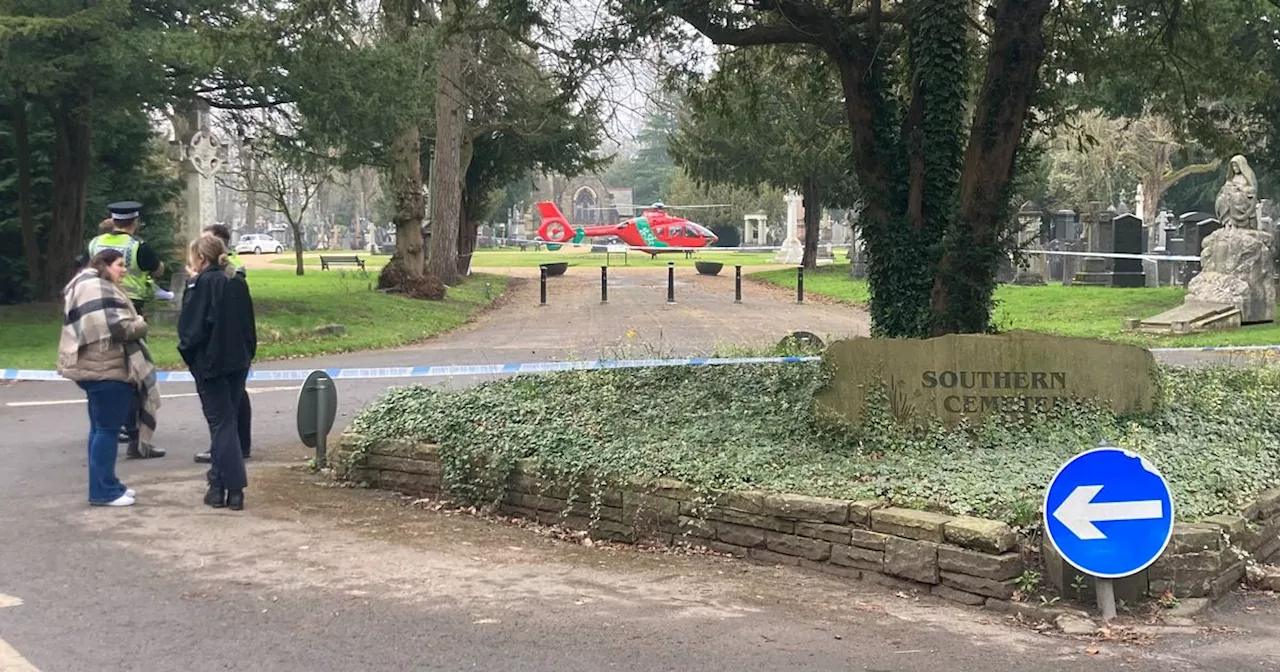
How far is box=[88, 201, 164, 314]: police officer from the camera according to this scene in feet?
29.3

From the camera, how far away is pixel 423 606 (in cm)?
562

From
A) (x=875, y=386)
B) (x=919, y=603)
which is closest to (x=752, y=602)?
(x=919, y=603)

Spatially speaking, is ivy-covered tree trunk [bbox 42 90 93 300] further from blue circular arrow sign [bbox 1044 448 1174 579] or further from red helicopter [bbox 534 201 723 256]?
red helicopter [bbox 534 201 723 256]

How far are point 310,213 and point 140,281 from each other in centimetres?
11745

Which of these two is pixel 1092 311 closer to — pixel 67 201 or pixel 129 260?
pixel 129 260

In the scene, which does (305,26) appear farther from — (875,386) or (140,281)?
(875,386)

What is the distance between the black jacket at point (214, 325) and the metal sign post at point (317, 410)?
1249 mm

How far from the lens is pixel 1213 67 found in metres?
11.4

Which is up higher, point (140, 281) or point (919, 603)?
point (140, 281)

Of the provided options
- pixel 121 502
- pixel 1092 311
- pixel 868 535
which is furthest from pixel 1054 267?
pixel 121 502

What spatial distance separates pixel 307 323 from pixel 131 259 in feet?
36.8

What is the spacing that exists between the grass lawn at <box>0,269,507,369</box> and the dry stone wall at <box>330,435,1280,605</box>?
35.1 ft

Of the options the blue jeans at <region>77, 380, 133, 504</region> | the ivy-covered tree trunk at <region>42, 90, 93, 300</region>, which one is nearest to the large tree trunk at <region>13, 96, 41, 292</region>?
the ivy-covered tree trunk at <region>42, 90, 93, 300</region>

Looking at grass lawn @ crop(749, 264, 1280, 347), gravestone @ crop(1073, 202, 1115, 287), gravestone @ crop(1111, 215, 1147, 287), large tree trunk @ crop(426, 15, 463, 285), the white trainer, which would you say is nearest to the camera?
the white trainer
